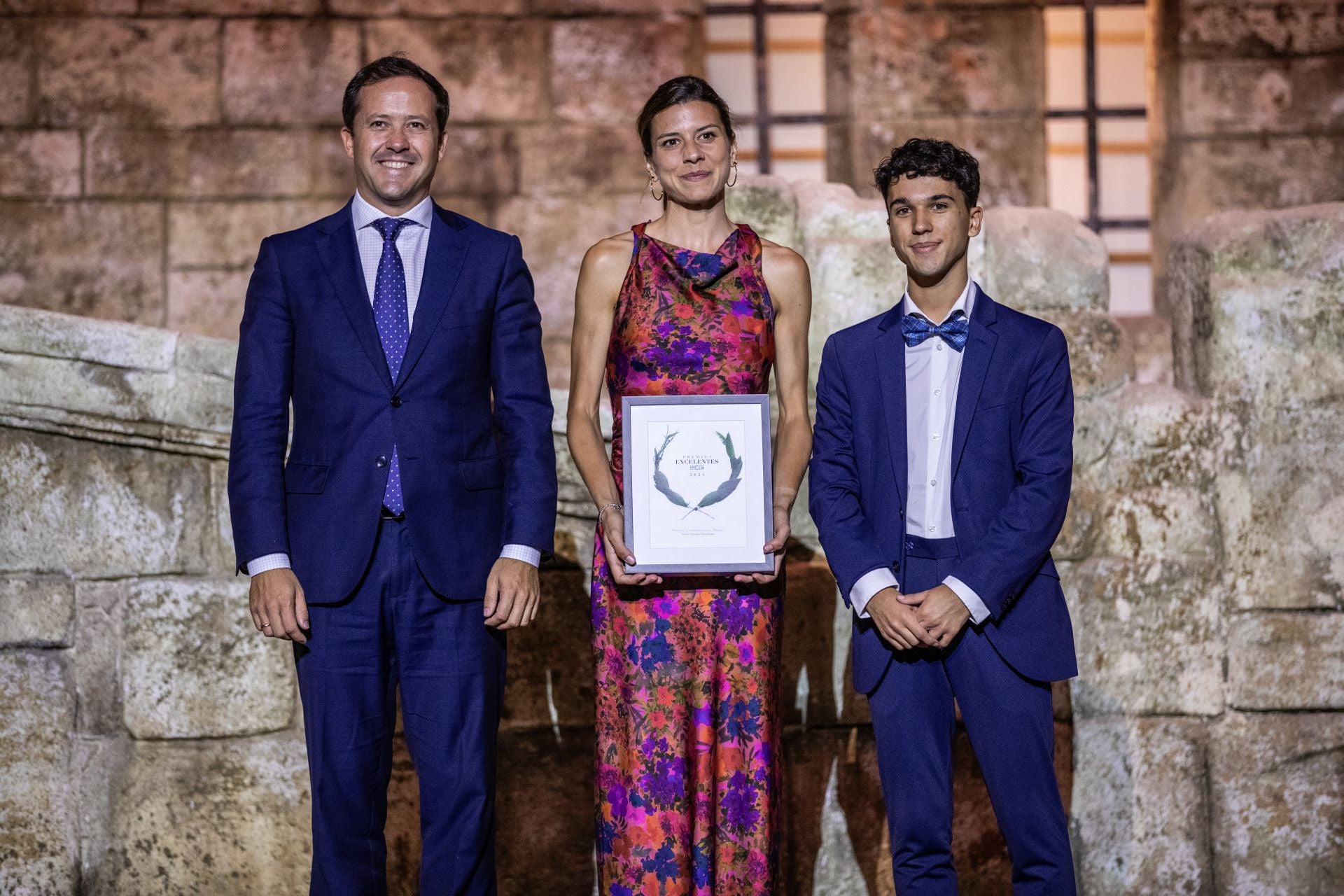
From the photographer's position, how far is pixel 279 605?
107 inches

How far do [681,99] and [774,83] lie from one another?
3998 mm

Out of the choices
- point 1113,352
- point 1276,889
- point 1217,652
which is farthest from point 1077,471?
point 1276,889

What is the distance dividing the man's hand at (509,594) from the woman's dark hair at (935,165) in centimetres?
121

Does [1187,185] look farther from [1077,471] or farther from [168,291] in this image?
[168,291]

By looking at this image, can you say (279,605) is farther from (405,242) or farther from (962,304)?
(962,304)

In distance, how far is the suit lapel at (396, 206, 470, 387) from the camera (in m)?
2.82

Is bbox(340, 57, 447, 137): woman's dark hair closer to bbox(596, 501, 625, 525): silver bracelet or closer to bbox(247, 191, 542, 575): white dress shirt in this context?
bbox(247, 191, 542, 575): white dress shirt

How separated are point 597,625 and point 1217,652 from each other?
192cm

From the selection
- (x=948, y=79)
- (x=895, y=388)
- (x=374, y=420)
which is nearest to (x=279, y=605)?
(x=374, y=420)

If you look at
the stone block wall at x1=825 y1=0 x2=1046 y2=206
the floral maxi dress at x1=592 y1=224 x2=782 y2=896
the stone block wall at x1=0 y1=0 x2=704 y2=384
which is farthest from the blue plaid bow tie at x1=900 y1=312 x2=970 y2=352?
the stone block wall at x1=825 y1=0 x2=1046 y2=206

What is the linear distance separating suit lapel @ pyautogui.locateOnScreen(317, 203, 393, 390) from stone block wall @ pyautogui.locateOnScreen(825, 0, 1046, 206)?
394 cm

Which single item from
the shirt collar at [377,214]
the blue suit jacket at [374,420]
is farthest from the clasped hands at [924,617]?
the shirt collar at [377,214]

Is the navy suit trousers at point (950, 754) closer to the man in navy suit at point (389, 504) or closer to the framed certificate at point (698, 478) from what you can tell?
the framed certificate at point (698, 478)

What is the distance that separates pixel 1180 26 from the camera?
6.41 m
